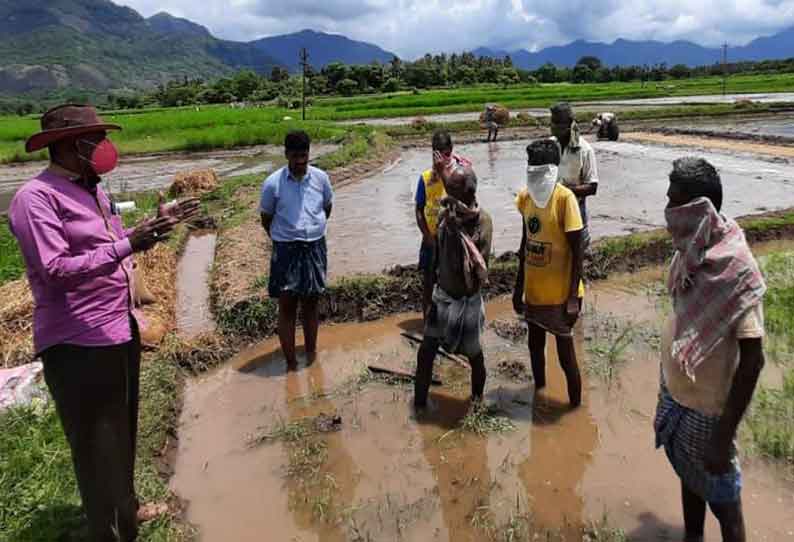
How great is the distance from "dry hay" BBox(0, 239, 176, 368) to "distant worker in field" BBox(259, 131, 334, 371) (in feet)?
3.92

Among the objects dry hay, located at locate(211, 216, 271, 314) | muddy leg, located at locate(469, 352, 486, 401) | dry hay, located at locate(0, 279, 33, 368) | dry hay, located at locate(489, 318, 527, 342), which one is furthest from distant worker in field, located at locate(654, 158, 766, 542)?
dry hay, located at locate(0, 279, 33, 368)

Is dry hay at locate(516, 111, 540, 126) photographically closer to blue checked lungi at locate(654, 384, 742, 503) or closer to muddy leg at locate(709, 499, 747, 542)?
blue checked lungi at locate(654, 384, 742, 503)

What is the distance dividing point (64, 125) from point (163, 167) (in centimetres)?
1856

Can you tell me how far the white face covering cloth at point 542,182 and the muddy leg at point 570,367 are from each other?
890 millimetres

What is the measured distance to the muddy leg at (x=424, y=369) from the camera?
3906 mm

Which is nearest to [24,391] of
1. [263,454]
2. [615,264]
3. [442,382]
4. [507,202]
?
[263,454]

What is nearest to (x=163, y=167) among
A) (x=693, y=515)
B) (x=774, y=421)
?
(x=774, y=421)

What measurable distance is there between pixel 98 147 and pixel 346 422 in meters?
2.37

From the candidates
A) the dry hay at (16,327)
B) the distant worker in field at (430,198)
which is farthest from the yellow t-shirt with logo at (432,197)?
the dry hay at (16,327)

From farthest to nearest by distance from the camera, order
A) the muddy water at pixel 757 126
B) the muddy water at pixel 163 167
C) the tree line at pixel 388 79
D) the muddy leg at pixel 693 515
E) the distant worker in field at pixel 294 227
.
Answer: the tree line at pixel 388 79 → the muddy water at pixel 757 126 → the muddy water at pixel 163 167 → the distant worker in field at pixel 294 227 → the muddy leg at pixel 693 515

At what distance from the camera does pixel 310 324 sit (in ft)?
16.4

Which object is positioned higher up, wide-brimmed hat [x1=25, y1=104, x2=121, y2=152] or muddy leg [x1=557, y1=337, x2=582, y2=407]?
wide-brimmed hat [x1=25, y1=104, x2=121, y2=152]

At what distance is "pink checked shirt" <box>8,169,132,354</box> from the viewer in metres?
2.22

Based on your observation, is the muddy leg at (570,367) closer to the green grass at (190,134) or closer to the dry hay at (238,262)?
the dry hay at (238,262)
